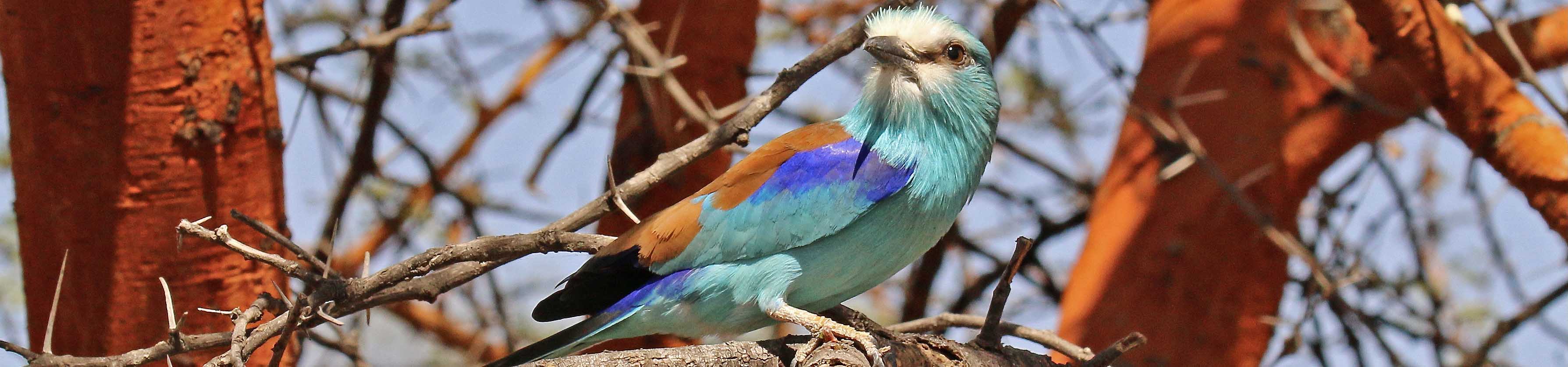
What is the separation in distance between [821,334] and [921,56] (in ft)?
2.73

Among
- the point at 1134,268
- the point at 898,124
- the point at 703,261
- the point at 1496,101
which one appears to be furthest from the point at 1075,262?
the point at 703,261

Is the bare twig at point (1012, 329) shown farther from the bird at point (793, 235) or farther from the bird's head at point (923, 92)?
the bird's head at point (923, 92)

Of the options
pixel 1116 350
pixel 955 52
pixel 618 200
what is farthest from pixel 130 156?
pixel 1116 350

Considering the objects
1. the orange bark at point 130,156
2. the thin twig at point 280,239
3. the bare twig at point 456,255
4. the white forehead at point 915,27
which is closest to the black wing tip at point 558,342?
the bare twig at point 456,255

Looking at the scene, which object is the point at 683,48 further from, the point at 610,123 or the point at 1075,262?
the point at 1075,262

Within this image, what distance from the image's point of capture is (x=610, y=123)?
495 centimetres

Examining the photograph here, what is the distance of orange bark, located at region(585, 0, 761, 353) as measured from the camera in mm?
4164

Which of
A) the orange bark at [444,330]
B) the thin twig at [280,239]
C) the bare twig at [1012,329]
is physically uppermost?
the orange bark at [444,330]

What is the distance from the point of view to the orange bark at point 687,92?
4.16 meters

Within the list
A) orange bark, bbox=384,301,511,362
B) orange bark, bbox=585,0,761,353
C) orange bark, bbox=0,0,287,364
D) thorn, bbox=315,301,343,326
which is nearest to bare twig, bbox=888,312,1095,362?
orange bark, bbox=585,0,761,353

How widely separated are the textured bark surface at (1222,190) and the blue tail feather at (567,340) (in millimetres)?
2342

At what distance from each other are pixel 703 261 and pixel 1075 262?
2.66 m

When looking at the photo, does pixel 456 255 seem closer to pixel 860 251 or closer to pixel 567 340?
pixel 567 340

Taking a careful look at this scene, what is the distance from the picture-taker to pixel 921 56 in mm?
3117
